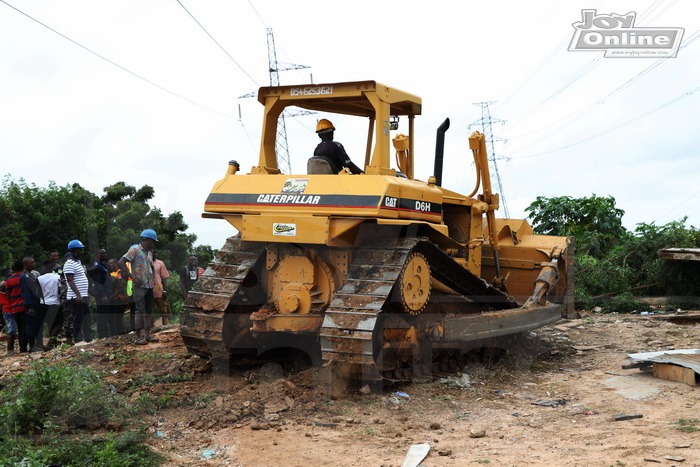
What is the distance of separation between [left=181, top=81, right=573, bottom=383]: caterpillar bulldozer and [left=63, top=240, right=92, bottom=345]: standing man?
11.3 ft

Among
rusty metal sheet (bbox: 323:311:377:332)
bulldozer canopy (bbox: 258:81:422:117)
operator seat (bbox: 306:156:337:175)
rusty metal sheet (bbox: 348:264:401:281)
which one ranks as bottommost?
rusty metal sheet (bbox: 323:311:377:332)

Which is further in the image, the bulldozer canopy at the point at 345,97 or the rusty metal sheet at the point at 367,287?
the bulldozer canopy at the point at 345,97

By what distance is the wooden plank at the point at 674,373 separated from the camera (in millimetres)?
7957

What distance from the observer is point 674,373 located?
322 inches

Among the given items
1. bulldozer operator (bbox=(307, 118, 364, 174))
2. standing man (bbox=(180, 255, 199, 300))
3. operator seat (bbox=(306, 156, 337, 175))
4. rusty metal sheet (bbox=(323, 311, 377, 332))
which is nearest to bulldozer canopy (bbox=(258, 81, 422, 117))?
bulldozer operator (bbox=(307, 118, 364, 174))

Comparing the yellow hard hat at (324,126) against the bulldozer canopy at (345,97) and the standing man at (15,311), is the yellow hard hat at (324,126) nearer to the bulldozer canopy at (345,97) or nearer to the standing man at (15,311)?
the bulldozer canopy at (345,97)

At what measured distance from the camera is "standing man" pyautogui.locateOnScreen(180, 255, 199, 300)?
12.8 m

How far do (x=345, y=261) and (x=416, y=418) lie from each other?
1818mm

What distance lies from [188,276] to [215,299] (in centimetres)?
525

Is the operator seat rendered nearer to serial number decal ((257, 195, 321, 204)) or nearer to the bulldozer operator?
the bulldozer operator

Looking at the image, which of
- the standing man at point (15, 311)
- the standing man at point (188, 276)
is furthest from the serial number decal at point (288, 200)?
the standing man at point (188, 276)

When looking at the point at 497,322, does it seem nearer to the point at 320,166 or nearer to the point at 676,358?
the point at 676,358

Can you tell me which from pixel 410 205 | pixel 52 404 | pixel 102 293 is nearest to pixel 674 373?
pixel 410 205

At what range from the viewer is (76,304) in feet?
36.5
